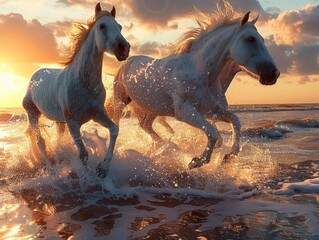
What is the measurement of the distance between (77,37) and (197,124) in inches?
81.8

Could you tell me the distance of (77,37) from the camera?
18.2 ft

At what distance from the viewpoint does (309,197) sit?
4.63 m

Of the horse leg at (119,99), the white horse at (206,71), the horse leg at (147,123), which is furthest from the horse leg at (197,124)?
the horse leg at (147,123)

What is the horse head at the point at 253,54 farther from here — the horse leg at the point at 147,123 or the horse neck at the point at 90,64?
the horse leg at the point at 147,123

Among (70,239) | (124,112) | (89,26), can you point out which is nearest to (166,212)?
(70,239)

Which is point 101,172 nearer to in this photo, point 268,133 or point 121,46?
point 121,46

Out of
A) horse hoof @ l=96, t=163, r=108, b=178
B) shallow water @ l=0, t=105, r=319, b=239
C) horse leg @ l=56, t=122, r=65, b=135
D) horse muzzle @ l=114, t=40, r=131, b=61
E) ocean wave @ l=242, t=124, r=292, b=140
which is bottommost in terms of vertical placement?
shallow water @ l=0, t=105, r=319, b=239

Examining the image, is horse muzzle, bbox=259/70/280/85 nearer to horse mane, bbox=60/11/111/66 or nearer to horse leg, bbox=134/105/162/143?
horse mane, bbox=60/11/111/66

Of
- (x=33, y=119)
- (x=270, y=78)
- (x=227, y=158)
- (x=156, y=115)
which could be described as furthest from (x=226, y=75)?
(x=33, y=119)

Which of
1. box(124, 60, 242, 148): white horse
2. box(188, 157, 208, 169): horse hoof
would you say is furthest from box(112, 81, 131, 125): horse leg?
box(188, 157, 208, 169): horse hoof

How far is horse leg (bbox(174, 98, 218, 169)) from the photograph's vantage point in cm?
544

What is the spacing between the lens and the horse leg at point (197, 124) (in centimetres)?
544

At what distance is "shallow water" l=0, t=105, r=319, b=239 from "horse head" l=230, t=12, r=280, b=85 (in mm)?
1442

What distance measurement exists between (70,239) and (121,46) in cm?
240
